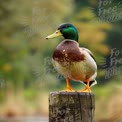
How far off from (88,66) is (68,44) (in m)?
0.15

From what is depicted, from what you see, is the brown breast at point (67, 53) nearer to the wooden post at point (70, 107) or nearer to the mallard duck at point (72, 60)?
the mallard duck at point (72, 60)

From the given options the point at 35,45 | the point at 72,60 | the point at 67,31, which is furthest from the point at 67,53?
the point at 35,45

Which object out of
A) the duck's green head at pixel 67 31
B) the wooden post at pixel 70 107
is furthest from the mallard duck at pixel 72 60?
the wooden post at pixel 70 107

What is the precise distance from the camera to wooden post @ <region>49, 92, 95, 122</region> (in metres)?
2.69

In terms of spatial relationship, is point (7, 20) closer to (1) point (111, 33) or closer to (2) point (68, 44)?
(1) point (111, 33)

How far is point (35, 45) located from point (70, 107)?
13.2 meters

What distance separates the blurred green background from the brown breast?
988 centimetres

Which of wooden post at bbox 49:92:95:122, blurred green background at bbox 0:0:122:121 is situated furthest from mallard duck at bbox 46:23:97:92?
blurred green background at bbox 0:0:122:121

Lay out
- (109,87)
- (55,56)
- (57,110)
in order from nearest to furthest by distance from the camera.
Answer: (57,110), (55,56), (109,87)

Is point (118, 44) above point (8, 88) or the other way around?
above

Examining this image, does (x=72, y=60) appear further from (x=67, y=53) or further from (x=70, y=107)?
(x=70, y=107)

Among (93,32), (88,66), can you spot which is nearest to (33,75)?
(93,32)

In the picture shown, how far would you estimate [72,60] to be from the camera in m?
2.89

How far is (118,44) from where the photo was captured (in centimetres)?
1558
